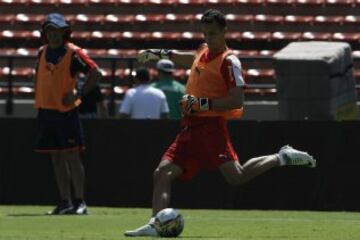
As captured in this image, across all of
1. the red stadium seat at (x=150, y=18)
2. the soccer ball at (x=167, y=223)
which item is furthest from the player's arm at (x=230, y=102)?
the red stadium seat at (x=150, y=18)

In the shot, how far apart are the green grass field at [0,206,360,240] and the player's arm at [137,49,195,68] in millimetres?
1383

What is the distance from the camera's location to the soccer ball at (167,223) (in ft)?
32.2

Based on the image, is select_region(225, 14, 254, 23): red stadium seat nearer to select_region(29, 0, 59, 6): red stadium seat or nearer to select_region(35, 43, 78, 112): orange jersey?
select_region(29, 0, 59, 6): red stadium seat

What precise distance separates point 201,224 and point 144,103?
432 centimetres

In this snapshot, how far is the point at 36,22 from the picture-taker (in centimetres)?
2355

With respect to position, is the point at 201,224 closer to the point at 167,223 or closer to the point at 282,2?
the point at 167,223

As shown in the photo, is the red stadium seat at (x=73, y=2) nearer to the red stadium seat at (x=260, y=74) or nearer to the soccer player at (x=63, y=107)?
the red stadium seat at (x=260, y=74)

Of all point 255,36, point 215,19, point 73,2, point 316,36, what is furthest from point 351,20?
point 215,19

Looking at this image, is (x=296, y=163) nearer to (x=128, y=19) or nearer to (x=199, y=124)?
(x=199, y=124)

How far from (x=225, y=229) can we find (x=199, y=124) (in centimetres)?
124

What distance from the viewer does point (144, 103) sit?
52.7 ft

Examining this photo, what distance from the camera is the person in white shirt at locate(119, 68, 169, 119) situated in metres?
16.0

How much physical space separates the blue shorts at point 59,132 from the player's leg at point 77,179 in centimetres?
10

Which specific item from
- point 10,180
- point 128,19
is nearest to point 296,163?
point 10,180
